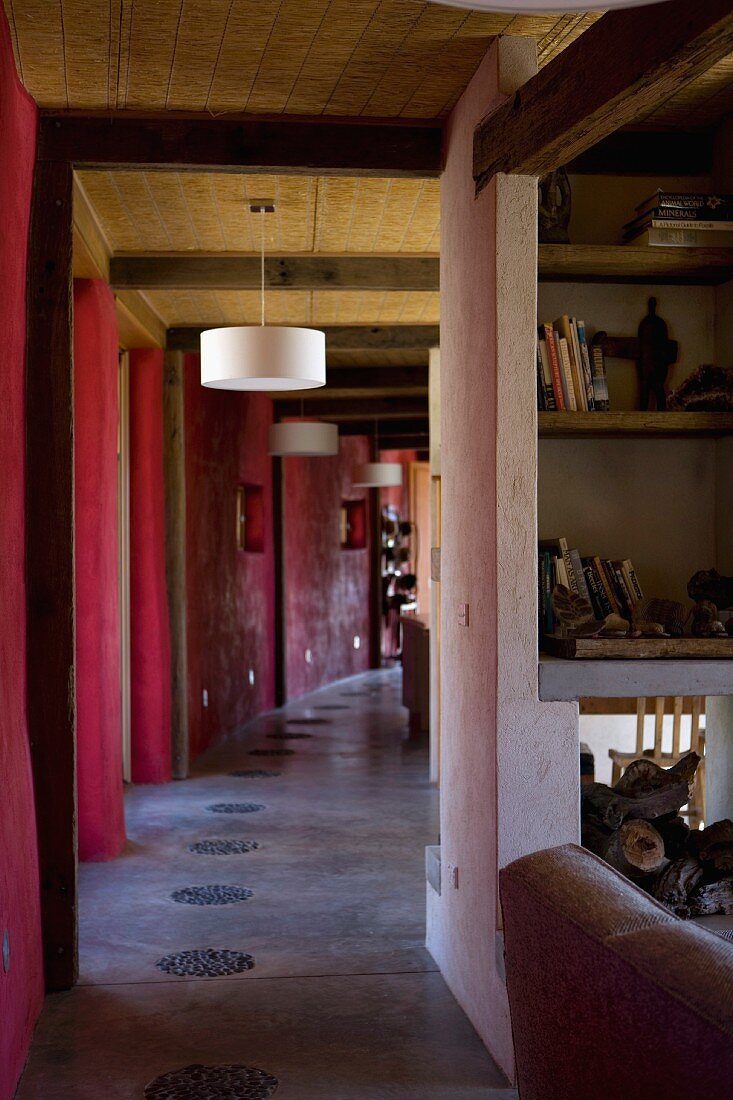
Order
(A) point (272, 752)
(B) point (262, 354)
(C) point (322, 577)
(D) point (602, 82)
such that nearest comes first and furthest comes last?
(D) point (602, 82)
(B) point (262, 354)
(A) point (272, 752)
(C) point (322, 577)

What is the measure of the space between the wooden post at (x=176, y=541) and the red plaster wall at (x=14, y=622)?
12.6ft

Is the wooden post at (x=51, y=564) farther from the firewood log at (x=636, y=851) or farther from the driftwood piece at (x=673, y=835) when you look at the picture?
the driftwood piece at (x=673, y=835)

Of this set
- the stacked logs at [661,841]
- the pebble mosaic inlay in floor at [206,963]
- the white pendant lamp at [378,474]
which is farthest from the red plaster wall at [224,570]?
the stacked logs at [661,841]

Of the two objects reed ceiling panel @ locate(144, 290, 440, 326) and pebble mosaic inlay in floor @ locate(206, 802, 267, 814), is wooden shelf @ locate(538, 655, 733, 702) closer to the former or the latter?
reed ceiling panel @ locate(144, 290, 440, 326)

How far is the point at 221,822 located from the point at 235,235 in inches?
122

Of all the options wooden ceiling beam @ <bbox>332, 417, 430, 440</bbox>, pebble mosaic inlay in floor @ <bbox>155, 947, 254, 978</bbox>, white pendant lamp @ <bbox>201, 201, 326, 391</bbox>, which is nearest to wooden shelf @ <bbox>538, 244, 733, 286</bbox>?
white pendant lamp @ <bbox>201, 201, 326, 391</bbox>

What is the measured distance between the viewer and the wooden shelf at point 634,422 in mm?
3340

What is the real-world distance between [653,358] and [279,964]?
239cm

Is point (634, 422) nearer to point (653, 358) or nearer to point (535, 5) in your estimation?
point (653, 358)

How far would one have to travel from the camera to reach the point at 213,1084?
3.12 m

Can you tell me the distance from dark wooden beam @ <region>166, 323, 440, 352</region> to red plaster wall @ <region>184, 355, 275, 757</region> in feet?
1.59

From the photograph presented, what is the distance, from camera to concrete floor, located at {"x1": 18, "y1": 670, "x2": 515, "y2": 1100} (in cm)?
324

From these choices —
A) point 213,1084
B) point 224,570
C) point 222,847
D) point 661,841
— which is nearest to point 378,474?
point 224,570

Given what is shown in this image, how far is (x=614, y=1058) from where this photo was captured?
62.2 inches
